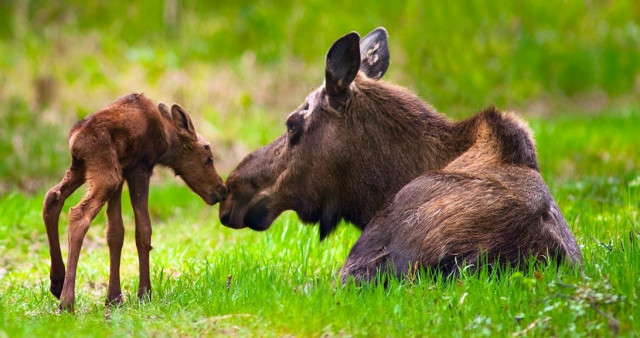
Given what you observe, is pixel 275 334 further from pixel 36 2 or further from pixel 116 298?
pixel 36 2

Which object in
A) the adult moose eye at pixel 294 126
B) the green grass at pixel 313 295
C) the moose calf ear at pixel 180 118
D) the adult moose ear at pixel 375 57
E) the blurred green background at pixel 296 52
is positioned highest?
the blurred green background at pixel 296 52

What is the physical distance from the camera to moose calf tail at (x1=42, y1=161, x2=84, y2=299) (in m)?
6.23

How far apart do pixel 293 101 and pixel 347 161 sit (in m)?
10.6

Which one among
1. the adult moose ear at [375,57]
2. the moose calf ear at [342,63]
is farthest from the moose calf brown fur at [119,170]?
the adult moose ear at [375,57]

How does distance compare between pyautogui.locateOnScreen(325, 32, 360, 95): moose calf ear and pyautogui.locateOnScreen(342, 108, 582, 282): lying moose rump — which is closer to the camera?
pyautogui.locateOnScreen(342, 108, 582, 282): lying moose rump

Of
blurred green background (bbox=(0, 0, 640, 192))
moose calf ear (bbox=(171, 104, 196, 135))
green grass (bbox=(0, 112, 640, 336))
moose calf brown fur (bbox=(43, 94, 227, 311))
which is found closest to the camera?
green grass (bbox=(0, 112, 640, 336))

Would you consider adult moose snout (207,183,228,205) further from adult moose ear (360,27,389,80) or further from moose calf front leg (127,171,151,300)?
adult moose ear (360,27,389,80)

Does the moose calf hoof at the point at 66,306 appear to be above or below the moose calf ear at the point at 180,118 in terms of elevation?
below

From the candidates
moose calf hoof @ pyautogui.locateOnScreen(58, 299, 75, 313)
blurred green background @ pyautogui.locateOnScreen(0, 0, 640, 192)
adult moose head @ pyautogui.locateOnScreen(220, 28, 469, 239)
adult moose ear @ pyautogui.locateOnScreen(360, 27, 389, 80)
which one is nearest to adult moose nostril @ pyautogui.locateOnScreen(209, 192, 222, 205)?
adult moose head @ pyautogui.locateOnScreen(220, 28, 469, 239)

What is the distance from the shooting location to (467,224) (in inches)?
242

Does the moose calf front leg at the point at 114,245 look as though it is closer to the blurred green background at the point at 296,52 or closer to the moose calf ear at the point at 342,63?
the moose calf ear at the point at 342,63

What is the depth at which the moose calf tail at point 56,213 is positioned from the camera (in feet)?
20.4

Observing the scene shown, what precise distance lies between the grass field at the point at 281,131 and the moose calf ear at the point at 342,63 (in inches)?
52.1

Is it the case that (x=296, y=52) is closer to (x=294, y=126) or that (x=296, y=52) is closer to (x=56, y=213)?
(x=294, y=126)
